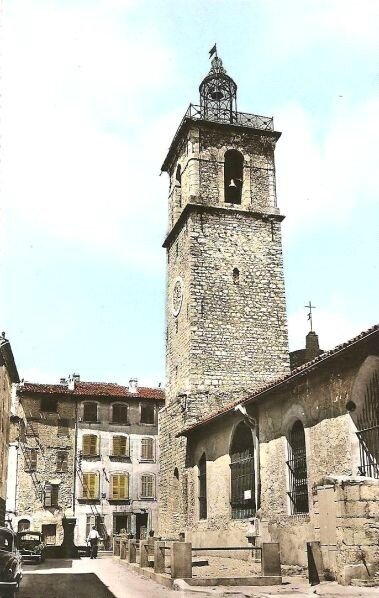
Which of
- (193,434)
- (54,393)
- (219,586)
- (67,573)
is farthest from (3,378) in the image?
(219,586)

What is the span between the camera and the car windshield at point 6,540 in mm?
11323

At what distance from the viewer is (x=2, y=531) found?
11.6 meters

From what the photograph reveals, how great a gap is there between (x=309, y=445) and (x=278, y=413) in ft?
5.95

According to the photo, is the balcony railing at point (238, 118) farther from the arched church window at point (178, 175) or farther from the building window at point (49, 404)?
the building window at point (49, 404)

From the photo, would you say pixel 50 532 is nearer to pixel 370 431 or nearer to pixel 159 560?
pixel 159 560

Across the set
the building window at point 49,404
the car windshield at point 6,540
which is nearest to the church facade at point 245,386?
the car windshield at point 6,540

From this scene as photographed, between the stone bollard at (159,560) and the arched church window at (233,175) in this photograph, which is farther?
the arched church window at (233,175)

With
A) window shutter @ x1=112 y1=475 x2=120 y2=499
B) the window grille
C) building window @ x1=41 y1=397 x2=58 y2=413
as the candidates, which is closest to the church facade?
the window grille

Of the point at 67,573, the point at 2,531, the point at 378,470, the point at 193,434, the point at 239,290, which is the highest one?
the point at 239,290

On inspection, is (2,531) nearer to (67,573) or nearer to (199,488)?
(67,573)

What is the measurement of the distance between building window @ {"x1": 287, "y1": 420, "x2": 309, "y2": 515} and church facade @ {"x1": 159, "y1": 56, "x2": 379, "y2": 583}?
0.04 m

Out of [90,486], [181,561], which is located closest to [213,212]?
[181,561]

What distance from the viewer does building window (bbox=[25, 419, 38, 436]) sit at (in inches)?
1406

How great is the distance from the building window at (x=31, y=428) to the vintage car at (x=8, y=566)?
972 inches
